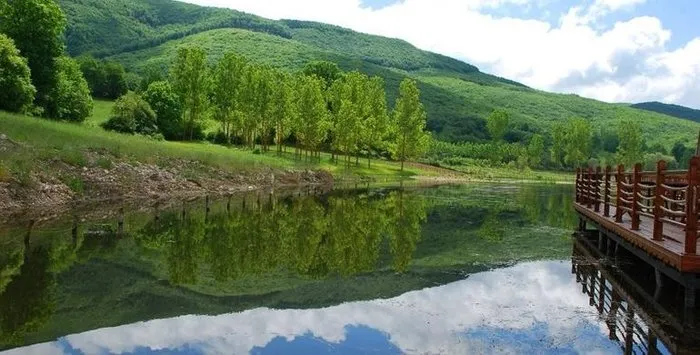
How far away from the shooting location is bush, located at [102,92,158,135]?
6266cm

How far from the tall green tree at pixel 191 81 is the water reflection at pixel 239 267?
1736 inches

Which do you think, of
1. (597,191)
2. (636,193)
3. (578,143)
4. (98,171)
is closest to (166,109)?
(98,171)

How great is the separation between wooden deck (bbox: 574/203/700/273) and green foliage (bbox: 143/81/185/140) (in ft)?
199

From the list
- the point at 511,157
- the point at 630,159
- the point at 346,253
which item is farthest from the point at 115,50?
the point at 346,253

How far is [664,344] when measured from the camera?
9.22 m

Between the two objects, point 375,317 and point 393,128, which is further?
point 393,128

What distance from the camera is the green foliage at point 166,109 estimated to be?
232 ft

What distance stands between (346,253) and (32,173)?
17.0 m

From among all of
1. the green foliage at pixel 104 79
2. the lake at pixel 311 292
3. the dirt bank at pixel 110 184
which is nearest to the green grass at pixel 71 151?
the dirt bank at pixel 110 184

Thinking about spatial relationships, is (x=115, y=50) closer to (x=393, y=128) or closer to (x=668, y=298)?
(x=393, y=128)

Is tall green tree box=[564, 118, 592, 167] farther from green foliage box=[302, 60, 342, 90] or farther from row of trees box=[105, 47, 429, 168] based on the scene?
row of trees box=[105, 47, 429, 168]

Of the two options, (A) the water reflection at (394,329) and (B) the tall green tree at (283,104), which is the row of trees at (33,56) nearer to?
(B) the tall green tree at (283,104)

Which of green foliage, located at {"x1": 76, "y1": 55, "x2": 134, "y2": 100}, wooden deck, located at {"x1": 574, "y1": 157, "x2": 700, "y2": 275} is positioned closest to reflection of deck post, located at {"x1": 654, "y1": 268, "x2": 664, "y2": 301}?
wooden deck, located at {"x1": 574, "y1": 157, "x2": 700, "y2": 275}

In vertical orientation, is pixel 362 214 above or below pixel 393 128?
below
